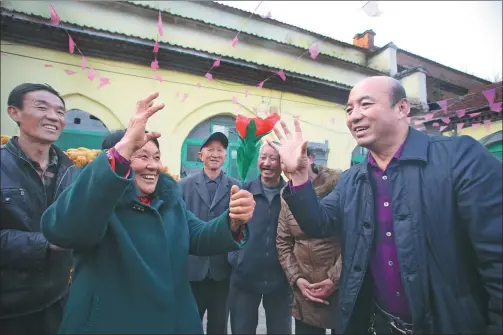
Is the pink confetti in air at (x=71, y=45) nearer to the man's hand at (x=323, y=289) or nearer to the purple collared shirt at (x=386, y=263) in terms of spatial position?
the man's hand at (x=323, y=289)

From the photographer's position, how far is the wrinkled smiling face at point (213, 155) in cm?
357

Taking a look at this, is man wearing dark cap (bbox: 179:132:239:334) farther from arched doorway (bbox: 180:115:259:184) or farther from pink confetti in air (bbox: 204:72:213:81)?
pink confetti in air (bbox: 204:72:213:81)

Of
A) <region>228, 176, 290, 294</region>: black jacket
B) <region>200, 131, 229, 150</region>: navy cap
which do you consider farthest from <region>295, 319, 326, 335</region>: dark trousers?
<region>200, 131, 229, 150</region>: navy cap

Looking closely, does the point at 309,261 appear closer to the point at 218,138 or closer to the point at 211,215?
the point at 211,215

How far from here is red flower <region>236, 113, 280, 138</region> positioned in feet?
6.05

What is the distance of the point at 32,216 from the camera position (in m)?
2.03

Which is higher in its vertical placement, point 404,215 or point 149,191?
point 149,191

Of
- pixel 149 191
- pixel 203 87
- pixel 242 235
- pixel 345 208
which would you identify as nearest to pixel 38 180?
pixel 149 191

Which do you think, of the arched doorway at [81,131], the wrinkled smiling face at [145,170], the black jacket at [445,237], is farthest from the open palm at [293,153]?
the arched doorway at [81,131]

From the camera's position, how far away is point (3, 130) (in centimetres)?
587

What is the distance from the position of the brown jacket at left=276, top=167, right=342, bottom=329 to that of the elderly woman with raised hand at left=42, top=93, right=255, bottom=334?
1.19 m

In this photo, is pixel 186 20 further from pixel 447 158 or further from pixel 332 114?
pixel 447 158

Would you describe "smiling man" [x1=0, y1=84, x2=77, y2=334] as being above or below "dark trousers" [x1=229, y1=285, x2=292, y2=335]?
above

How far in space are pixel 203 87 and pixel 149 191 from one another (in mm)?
6702
